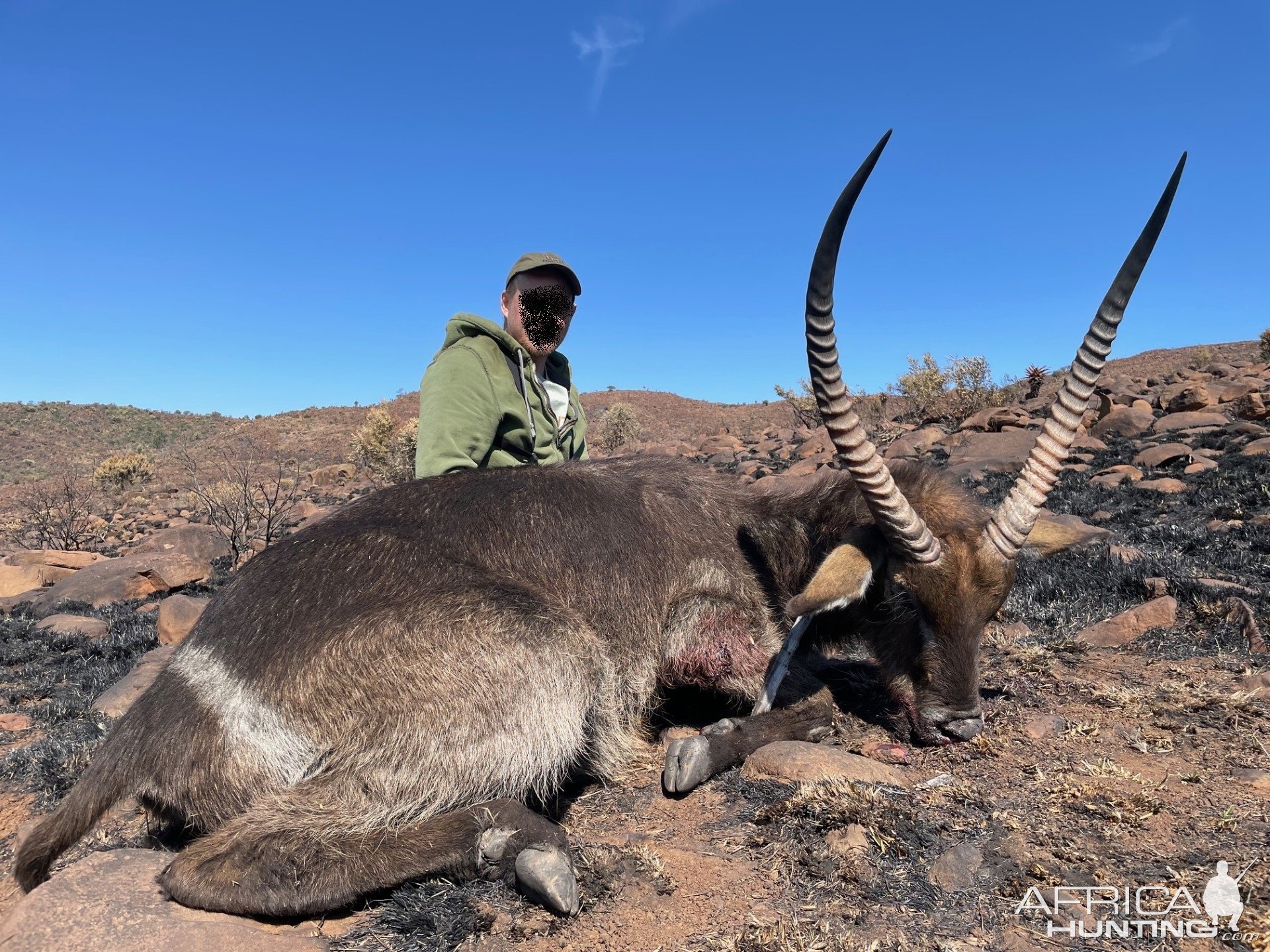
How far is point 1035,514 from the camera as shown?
3.43 metres

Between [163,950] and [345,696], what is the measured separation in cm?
92

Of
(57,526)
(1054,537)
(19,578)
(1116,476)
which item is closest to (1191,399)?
(1116,476)

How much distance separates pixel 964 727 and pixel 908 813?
27.3 inches

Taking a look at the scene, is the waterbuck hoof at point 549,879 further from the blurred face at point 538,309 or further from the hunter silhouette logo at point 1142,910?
the blurred face at point 538,309

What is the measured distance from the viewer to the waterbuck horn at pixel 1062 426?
330 cm

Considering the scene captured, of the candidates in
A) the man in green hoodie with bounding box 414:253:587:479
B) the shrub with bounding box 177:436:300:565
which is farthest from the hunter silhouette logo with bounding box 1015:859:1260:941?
the shrub with bounding box 177:436:300:565

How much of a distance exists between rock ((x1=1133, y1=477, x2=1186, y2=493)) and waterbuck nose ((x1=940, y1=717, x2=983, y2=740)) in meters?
6.80

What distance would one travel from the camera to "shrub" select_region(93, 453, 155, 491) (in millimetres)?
25594

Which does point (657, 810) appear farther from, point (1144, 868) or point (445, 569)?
point (1144, 868)

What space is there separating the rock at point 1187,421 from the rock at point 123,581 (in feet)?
46.7

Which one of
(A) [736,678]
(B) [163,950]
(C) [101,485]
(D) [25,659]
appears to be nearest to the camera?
(B) [163,950]

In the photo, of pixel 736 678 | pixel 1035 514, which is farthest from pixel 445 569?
pixel 1035 514

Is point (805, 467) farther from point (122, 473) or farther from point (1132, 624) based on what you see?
point (122, 473)

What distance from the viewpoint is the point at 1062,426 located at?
3.44 m
